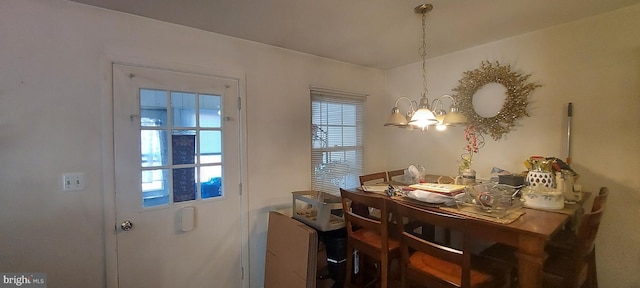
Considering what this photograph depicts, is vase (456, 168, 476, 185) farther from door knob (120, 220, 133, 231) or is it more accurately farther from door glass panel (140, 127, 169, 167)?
door knob (120, 220, 133, 231)

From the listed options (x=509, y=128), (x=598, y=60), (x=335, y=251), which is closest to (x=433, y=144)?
(x=509, y=128)

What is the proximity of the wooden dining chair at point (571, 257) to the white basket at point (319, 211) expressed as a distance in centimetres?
107

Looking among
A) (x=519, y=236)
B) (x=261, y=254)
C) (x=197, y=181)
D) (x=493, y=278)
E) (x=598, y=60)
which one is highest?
(x=598, y=60)

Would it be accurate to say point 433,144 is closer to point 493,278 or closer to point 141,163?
point 493,278

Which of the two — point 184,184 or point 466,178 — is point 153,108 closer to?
point 184,184

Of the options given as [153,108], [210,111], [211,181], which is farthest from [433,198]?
[153,108]

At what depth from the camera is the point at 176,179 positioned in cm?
192

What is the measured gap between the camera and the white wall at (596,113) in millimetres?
1811

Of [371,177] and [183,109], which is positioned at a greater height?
[183,109]

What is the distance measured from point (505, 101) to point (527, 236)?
157 centimetres

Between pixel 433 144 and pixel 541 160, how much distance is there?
121cm

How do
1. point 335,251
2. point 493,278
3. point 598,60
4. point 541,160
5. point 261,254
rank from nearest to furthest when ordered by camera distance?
1. point 493,278
2. point 541,160
3. point 598,60
4. point 335,251
5. point 261,254

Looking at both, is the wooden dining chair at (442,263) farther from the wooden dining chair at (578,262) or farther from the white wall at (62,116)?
the white wall at (62,116)

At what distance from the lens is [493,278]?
1.36 meters
